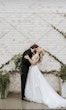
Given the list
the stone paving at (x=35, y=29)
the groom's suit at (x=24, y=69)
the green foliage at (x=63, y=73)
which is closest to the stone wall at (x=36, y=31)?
the stone paving at (x=35, y=29)

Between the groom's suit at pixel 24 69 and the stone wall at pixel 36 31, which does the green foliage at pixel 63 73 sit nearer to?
the stone wall at pixel 36 31

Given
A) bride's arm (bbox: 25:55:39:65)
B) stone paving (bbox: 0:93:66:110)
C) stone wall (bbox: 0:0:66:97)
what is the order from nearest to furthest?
stone paving (bbox: 0:93:66:110) < bride's arm (bbox: 25:55:39:65) < stone wall (bbox: 0:0:66:97)

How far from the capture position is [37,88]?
30.8ft

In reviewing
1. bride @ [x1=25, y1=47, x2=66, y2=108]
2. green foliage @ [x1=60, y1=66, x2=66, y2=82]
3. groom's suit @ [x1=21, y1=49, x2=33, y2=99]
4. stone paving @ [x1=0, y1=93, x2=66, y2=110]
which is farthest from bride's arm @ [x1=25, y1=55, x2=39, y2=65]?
stone paving @ [x1=0, y1=93, x2=66, y2=110]

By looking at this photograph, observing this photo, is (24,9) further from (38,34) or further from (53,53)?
(53,53)

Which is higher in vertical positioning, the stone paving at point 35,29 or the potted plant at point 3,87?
the stone paving at point 35,29

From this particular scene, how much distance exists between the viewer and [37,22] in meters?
10.7

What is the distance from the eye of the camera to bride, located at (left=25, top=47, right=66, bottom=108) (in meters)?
9.10

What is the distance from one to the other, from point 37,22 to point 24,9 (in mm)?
609

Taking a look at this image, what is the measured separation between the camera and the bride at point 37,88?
9.10 m

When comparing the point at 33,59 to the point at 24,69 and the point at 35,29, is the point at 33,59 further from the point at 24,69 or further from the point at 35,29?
the point at 35,29

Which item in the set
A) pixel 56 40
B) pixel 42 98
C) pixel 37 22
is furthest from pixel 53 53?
pixel 42 98

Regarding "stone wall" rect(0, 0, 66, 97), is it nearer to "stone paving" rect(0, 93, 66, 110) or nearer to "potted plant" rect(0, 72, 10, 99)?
"potted plant" rect(0, 72, 10, 99)

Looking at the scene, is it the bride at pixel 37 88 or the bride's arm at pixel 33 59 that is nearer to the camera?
the bride at pixel 37 88
